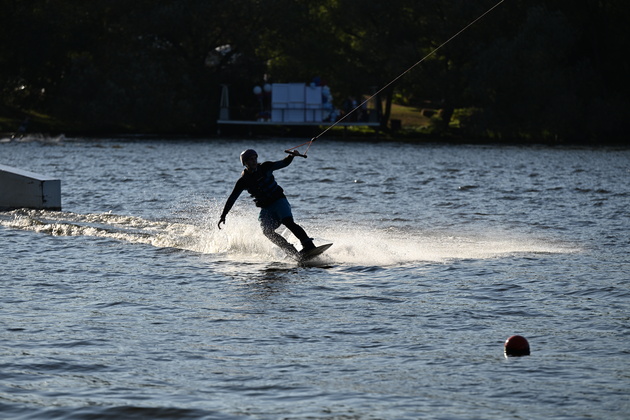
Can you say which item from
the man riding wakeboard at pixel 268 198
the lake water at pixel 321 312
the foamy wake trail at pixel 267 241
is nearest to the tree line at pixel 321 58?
the lake water at pixel 321 312

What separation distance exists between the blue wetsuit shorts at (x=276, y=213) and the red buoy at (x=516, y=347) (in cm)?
636

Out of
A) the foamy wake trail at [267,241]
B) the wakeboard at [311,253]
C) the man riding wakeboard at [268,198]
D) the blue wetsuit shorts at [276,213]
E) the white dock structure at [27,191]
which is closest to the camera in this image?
the wakeboard at [311,253]

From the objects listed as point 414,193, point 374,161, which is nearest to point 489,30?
point 374,161

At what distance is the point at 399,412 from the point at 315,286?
5.43 metres

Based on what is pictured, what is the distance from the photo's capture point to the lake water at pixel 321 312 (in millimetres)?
8508

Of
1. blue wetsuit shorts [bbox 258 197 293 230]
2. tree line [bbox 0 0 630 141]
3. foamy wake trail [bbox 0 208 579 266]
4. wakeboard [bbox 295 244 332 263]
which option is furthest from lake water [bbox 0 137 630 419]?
tree line [bbox 0 0 630 141]

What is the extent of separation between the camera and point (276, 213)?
51.5 feet

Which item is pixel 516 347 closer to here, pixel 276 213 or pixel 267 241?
pixel 276 213

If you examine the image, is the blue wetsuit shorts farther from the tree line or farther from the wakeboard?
the tree line

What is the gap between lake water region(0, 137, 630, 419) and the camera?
8508 mm

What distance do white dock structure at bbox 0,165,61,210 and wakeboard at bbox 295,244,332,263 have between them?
8891 mm

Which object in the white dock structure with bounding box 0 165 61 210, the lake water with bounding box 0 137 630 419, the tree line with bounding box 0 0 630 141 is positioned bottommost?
the lake water with bounding box 0 137 630 419

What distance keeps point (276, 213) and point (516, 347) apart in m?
6.53

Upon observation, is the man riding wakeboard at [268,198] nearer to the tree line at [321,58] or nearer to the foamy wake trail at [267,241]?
the foamy wake trail at [267,241]
